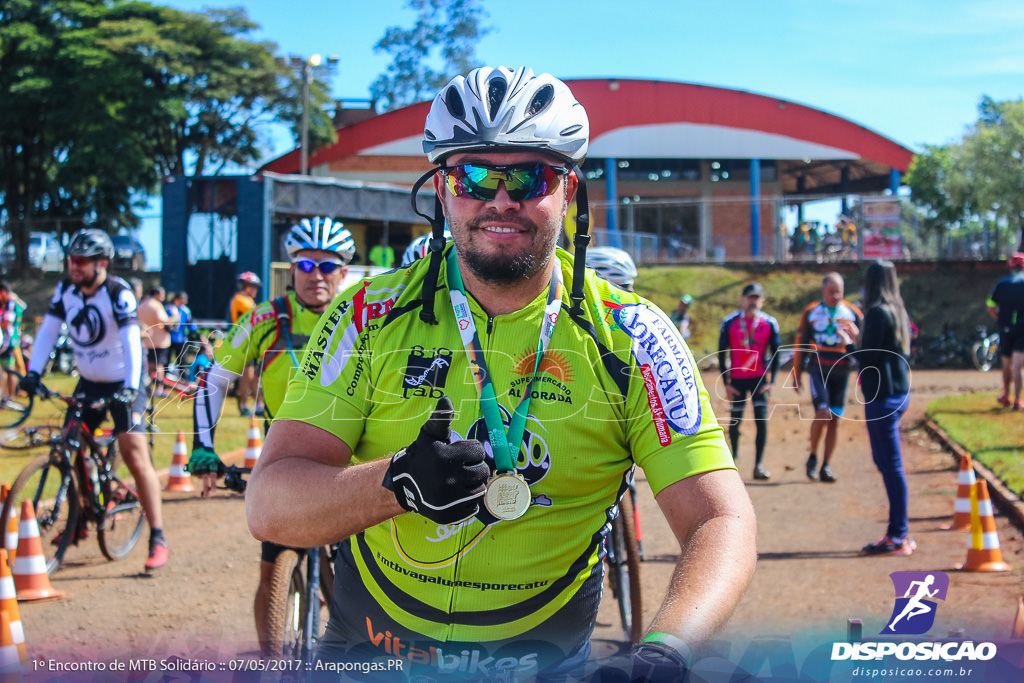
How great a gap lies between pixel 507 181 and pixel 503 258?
0.22 m

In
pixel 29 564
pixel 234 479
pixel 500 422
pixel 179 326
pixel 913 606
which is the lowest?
pixel 29 564

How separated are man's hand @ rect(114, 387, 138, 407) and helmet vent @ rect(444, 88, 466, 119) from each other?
510 centimetres

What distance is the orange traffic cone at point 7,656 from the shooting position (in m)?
4.15

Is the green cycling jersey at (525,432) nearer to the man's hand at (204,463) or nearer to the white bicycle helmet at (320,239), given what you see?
the man's hand at (204,463)

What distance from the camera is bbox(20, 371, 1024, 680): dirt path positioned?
5477mm

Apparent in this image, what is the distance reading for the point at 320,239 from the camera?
5.40 metres

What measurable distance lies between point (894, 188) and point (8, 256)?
40196 mm

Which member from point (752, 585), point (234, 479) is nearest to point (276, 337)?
point (234, 479)

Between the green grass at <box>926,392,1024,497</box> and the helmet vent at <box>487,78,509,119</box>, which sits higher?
the helmet vent at <box>487,78,509,119</box>

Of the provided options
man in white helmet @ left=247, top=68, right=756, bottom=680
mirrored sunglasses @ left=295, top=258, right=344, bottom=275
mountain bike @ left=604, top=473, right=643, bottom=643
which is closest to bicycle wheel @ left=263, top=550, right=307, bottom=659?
mirrored sunglasses @ left=295, top=258, right=344, bottom=275

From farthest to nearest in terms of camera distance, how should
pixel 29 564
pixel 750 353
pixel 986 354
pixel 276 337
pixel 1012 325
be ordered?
pixel 986 354
pixel 1012 325
pixel 750 353
pixel 29 564
pixel 276 337

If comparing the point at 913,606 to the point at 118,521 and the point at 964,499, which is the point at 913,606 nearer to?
the point at 964,499

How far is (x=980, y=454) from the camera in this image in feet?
32.9

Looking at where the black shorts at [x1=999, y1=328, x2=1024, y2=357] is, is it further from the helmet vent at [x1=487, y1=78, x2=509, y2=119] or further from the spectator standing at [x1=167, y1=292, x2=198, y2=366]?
the helmet vent at [x1=487, y1=78, x2=509, y2=119]
